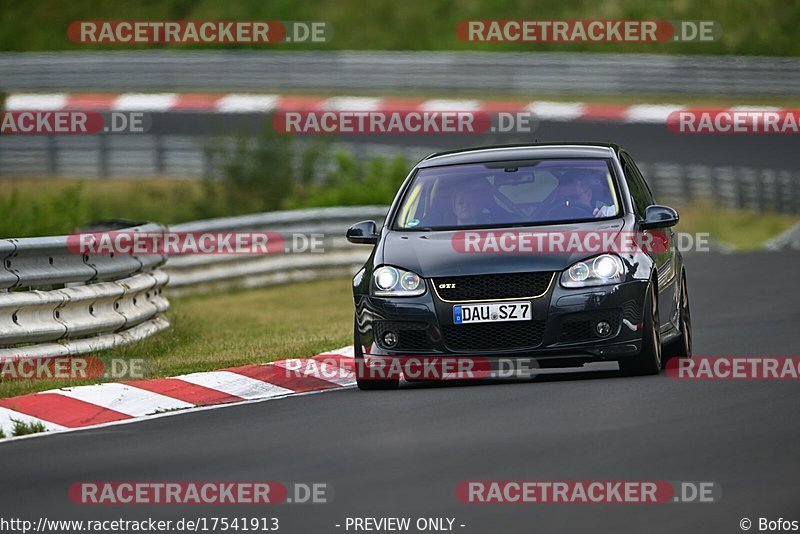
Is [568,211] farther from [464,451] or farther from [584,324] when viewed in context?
[464,451]

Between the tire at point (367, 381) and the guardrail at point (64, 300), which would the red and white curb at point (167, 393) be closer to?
the tire at point (367, 381)

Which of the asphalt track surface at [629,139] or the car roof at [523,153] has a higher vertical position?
the car roof at [523,153]

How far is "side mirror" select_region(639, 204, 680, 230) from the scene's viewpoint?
12.2 meters

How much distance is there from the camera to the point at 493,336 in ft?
37.8

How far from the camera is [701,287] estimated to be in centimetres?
2033

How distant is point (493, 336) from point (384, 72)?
30828 mm

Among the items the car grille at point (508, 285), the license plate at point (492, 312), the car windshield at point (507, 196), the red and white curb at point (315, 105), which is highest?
the red and white curb at point (315, 105)

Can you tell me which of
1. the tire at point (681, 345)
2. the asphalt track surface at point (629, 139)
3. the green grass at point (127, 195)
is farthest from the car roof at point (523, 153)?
the asphalt track surface at point (629, 139)

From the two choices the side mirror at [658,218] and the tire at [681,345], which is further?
the tire at [681,345]

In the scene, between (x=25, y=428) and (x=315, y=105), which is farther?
(x=315, y=105)

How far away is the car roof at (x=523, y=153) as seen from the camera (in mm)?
12914

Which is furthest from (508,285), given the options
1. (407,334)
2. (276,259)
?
(276,259)

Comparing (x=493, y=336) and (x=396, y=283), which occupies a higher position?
(x=396, y=283)

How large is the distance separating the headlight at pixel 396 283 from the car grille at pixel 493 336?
333 millimetres
